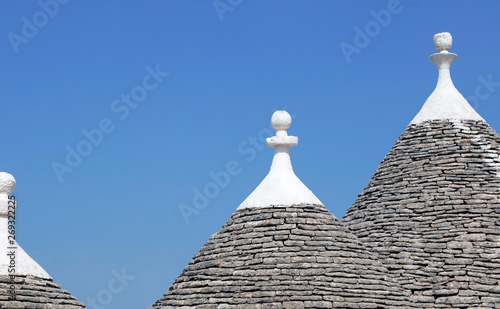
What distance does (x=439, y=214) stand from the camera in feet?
73.4

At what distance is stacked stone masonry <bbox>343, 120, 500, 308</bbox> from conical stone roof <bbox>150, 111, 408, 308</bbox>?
2.34 metres

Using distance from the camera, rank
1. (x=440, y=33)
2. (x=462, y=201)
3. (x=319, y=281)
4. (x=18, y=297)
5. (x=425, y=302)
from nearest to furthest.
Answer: (x=18, y=297) < (x=319, y=281) < (x=425, y=302) < (x=462, y=201) < (x=440, y=33)

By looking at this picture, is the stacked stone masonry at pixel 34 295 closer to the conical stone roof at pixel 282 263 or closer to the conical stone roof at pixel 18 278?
the conical stone roof at pixel 18 278

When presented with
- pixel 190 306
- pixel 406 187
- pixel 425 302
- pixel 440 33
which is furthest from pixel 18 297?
pixel 440 33

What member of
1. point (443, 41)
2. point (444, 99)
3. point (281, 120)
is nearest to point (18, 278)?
point (281, 120)

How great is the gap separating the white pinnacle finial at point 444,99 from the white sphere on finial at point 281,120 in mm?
4809

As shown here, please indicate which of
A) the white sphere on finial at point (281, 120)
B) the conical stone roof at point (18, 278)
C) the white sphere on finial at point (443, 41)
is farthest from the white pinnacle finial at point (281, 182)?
the white sphere on finial at point (443, 41)

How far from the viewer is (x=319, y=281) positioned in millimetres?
18156

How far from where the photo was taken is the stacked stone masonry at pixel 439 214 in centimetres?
2117

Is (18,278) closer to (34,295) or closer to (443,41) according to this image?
(34,295)

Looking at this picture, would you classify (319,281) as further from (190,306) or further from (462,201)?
(462,201)

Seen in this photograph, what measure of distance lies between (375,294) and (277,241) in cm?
167

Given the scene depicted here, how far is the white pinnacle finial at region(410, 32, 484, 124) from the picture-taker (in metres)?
24.0

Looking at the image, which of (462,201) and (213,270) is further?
(462,201)
